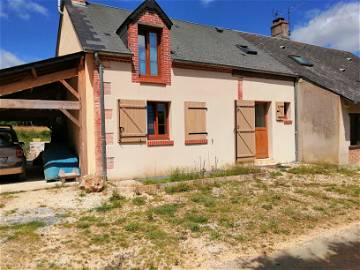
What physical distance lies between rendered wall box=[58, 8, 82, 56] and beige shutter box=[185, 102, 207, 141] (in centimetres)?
422

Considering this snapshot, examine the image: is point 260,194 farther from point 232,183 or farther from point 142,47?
point 142,47

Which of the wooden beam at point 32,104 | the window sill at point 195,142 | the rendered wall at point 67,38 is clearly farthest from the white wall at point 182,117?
the rendered wall at point 67,38

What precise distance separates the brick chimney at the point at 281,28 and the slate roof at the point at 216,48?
324 cm

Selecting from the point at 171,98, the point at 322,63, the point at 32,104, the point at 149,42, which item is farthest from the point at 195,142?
the point at 322,63

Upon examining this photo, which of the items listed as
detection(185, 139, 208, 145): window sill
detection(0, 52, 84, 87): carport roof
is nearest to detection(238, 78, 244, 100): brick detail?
detection(185, 139, 208, 145): window sill

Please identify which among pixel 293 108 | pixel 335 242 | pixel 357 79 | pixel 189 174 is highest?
pixel 357 79

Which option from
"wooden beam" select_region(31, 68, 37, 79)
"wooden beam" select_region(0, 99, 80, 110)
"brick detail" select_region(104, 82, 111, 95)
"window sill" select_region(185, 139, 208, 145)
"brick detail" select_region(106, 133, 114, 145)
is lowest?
"window sill" select_region(185, 139, 208, 145)

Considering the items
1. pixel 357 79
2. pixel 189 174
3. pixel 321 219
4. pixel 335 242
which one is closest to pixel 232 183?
pixel 189 174

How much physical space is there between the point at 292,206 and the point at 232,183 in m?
2.41

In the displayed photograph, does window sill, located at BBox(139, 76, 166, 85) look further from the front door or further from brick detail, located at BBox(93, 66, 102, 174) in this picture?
the front door

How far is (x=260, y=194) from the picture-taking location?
7.79 metres

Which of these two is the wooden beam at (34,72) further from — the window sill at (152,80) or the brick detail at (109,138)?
the window sill at (152,80)

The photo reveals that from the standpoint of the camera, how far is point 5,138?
352 inches

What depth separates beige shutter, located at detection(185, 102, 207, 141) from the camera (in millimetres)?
10391
